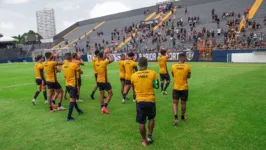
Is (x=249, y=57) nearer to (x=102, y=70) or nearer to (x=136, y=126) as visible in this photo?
Answer: (x=102, y=70)

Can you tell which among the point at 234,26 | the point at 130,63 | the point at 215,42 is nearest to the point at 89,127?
the point at 130,63

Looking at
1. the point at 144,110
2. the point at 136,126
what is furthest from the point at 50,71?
the point at 144,110

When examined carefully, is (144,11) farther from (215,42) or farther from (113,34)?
(215,42)

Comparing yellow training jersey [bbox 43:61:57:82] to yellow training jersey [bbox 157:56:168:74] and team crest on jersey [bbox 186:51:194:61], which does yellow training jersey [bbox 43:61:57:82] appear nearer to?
yellow training jersey [bbox 157:56:168:74]

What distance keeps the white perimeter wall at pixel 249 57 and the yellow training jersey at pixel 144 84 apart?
75.1 feet

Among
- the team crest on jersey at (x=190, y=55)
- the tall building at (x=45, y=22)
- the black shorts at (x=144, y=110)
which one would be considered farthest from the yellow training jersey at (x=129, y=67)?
the tall building at (x=45, y=22)

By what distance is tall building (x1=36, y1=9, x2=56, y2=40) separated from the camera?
125688 millimetres

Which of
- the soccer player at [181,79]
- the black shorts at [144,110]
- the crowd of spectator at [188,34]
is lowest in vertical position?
the black shorts at [144,110]

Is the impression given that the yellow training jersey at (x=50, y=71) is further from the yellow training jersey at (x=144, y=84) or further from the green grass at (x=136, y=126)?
the yellow training jersey at (x=144, y=84)

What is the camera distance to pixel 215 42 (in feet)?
101

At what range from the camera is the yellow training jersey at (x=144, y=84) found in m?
5.40

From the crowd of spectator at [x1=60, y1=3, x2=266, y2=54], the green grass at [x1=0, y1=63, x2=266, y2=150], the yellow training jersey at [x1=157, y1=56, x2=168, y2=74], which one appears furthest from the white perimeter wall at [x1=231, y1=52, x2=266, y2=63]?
the yellow training jersey at [x1=157, y1=56, x2=168, y2=74]

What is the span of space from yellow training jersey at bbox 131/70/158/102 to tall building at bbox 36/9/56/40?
129078 mm

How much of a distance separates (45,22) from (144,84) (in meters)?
132
